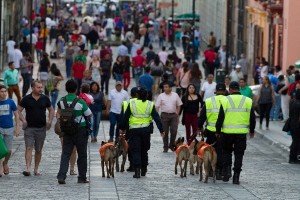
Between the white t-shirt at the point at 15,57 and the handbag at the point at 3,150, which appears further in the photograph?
the white t-shirt at the point at 15,57

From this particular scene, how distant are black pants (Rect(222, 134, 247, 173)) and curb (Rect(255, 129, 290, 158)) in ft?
21.6

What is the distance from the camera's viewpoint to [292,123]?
27500 mm

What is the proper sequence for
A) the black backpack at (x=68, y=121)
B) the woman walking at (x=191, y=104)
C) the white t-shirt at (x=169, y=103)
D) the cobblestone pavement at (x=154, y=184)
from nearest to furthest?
the cobblestone pavement at (x=154, y=184) → the black backpack at (x=68, y=121) → the white t-shirt at (x=169, y=103) → the woman walking at (x=191, y=104)

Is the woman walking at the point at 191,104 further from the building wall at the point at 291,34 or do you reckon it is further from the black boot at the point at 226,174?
the building wall at the point at 291,34

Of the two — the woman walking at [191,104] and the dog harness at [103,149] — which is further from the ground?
the woman walking at [191,104]

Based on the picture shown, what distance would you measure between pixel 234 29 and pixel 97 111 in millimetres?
37412

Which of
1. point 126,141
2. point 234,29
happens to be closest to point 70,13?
point 234,29

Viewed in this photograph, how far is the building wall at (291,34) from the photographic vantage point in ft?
165

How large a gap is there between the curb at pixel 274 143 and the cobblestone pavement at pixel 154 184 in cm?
179

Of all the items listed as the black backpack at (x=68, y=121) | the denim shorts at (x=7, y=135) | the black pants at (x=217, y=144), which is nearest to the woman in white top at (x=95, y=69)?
the denim shorts at (x=7, y=135)

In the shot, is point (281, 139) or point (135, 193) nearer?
point (135, 193)

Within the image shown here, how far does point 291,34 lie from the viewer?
166 ft

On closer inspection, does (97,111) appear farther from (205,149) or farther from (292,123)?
(205,149)

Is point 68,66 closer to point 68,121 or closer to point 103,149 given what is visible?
point 103,149
